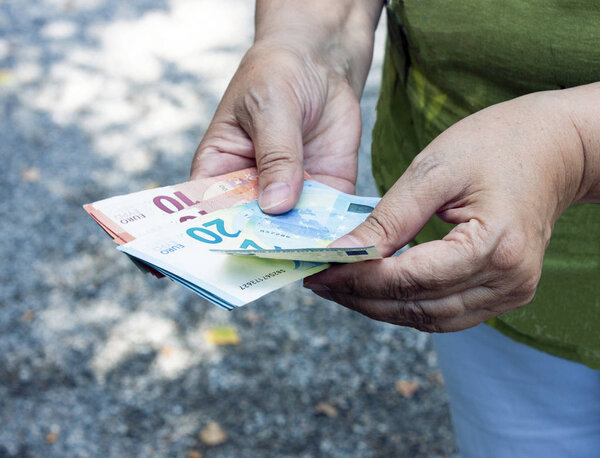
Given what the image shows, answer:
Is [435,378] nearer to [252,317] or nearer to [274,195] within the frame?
[252,317]

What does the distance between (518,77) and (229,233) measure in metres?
0.63

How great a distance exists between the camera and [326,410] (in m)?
2.55

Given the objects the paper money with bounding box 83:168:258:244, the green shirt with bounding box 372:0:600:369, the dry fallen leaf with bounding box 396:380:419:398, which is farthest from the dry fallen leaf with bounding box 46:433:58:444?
the green shirt with bounding box 372:0:600:369

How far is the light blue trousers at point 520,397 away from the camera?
1430mm

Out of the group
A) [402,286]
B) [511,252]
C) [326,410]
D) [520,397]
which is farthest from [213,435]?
[511,252]

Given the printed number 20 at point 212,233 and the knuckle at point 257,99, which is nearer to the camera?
the printed number 20 at point 212,233

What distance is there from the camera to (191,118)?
4051mm

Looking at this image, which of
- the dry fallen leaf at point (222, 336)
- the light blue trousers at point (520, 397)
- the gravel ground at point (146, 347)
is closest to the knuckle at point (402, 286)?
the light blue trousers at point (520, 397)

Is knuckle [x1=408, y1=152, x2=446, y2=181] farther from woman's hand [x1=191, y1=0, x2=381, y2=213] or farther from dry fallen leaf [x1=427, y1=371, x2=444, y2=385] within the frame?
dry fallen leaf [x1=427, y1=371, x2=444, y2=385]

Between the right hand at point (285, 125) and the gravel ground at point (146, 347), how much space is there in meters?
1.32

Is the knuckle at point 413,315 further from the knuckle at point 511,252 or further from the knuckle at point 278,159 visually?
the knuckle at point 278,159

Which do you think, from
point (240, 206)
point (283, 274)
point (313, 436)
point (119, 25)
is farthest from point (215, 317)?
point (119, 25)

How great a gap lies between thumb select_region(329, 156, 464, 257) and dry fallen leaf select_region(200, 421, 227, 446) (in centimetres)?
160

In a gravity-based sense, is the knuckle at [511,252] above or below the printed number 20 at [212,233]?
above
